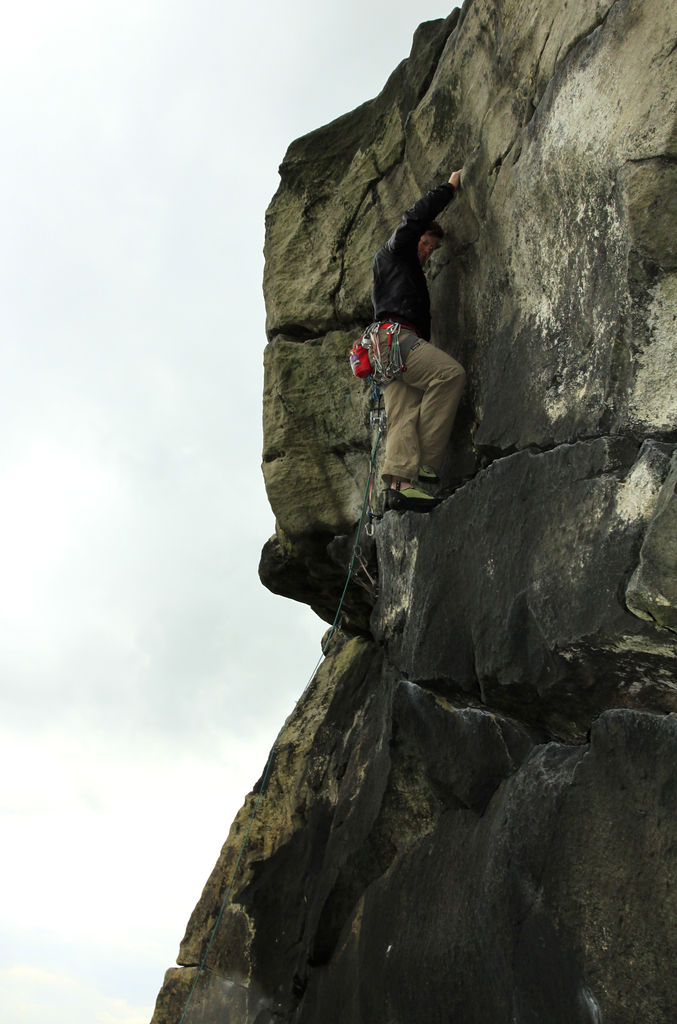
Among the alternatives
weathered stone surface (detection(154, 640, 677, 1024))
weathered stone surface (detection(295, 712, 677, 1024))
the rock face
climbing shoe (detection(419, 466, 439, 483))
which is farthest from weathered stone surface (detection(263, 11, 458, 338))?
weathered stone surface (detection(295, 712, 677, 1024))

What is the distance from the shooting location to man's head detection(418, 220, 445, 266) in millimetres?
7469

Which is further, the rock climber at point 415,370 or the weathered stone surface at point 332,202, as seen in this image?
the weathered stone surface at point 332,202

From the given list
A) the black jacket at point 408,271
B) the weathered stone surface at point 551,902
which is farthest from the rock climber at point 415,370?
the weathered stone surface at point 551,902

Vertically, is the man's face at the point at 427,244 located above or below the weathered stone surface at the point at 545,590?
above

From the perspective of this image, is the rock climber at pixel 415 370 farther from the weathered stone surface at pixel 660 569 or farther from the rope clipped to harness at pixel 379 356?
the weathered stone surface at pixel 660 569

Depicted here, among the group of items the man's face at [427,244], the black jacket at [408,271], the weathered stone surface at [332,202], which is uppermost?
the weathered stone surface at [332,202]

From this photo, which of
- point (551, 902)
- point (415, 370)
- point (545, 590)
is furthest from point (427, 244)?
point (551, 902)

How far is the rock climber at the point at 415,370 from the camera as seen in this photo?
23.2 ft

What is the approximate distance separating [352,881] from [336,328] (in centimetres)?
492

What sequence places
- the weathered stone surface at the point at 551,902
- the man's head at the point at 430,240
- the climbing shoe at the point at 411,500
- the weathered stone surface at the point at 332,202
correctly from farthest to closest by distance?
the weathered stone surface at the point at 332,202
the man's head at the point at 430,240
the climbing shoe at the point at 411,500
the weathered stone surface at the point at 551,902

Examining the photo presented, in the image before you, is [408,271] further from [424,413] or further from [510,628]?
[510,628]

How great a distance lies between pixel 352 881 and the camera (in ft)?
22.2

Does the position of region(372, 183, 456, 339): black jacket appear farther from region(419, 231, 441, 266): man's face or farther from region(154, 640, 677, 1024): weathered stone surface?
region(154, 640, 677, 1024): weathered stone surface

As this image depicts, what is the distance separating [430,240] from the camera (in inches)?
296
